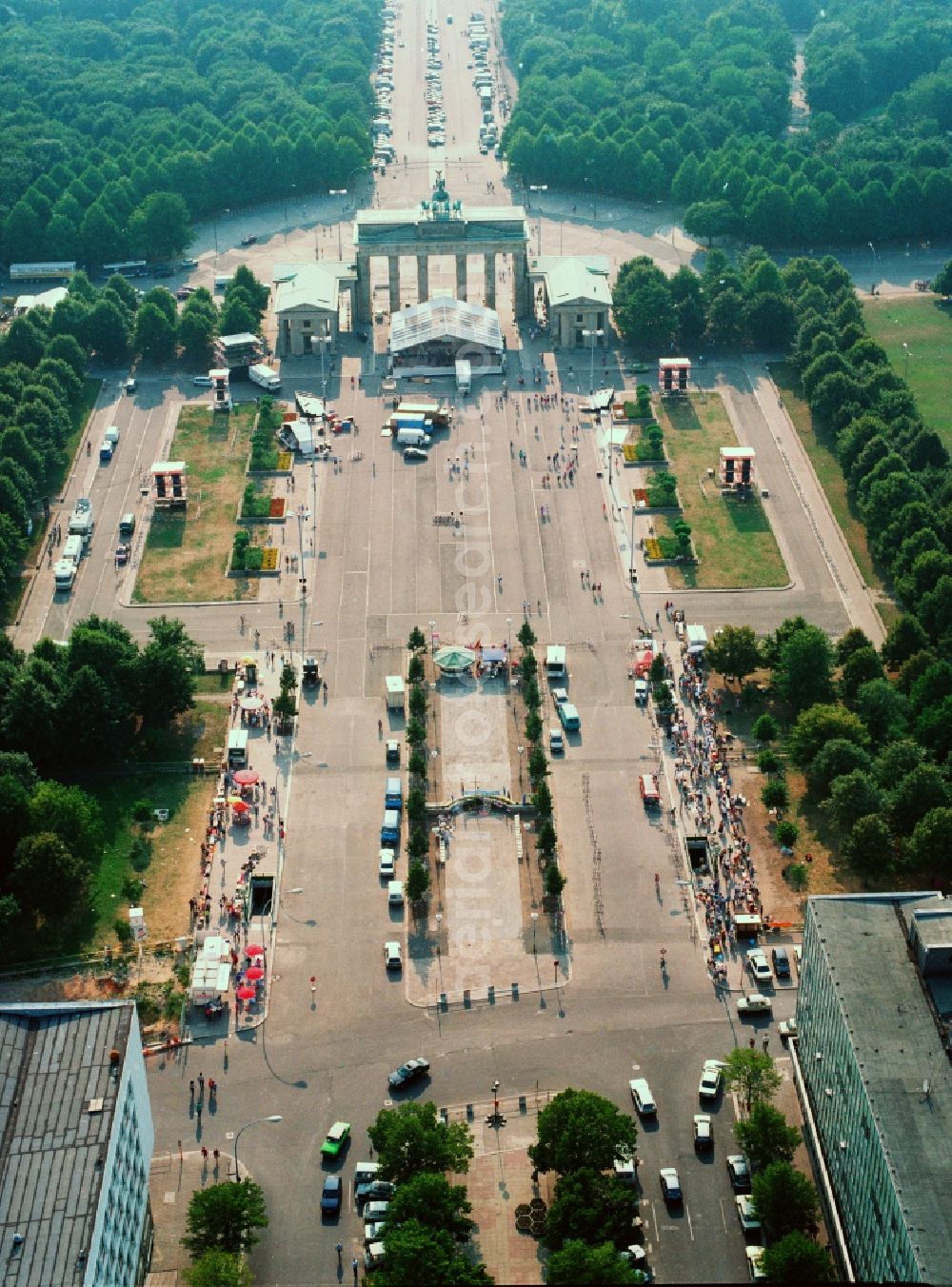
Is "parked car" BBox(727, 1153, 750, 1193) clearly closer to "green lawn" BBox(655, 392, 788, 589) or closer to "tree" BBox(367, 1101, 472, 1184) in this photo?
"tree" BBox(367, 1101, 472, 1184)

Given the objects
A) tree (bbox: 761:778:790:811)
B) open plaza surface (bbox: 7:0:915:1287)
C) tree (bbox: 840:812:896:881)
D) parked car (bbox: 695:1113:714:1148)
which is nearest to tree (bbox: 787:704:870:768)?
tree (bbox: 761:778:790:811)

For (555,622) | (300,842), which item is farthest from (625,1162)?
(555,622)

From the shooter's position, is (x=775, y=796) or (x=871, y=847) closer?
(x=871, y=847)

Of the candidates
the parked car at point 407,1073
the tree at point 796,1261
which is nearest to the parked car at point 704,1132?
the tree at point 796,1261

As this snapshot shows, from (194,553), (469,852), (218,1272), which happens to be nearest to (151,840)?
(469,852)

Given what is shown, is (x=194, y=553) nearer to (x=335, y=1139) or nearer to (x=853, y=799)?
(x=853, y=799)

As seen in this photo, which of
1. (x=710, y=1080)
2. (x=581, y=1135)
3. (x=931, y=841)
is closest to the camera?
(x=581, y=1135)
